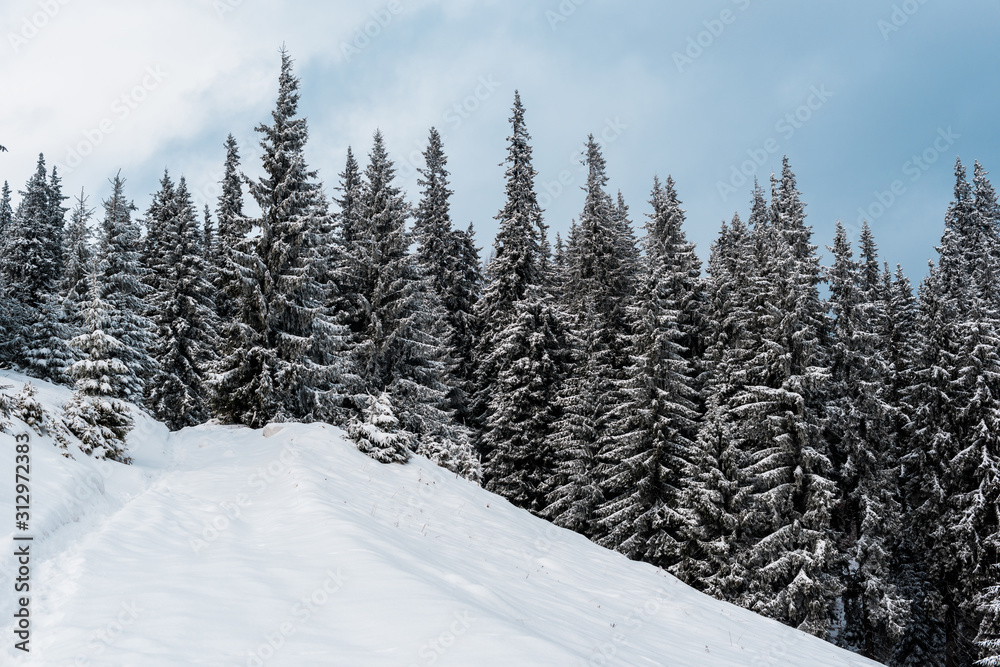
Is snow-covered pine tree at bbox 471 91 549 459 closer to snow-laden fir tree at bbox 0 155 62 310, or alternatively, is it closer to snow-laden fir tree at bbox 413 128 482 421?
snow-laden fir tree at bbox 413 128 482 421

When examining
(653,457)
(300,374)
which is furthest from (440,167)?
(653,457)

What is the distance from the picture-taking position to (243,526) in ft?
32.2

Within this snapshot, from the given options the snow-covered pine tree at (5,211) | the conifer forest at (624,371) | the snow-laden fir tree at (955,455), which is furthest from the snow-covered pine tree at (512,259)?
the snow-covered pine tree at (5,211)

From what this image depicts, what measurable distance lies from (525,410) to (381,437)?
1491 centimetres

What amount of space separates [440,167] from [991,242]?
126ft

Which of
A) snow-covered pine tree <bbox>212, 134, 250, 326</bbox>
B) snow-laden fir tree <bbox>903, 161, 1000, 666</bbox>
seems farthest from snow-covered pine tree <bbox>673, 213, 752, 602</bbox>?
snow-covered pine tree <bbox>212, 134, 250, 326</bbox>

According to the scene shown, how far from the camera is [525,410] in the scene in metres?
31.1

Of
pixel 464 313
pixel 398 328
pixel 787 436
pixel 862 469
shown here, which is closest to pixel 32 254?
pixel 398 328

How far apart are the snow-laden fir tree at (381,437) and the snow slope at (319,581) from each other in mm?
1242

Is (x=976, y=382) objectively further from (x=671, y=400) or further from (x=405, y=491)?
(x=405, y=491)

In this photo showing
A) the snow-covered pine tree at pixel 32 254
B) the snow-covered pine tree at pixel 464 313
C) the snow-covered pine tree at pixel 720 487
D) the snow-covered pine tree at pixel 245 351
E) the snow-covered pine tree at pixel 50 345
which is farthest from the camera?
the snow-covered pine tree at pixel 464 313

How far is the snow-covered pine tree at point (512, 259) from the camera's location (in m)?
33.4

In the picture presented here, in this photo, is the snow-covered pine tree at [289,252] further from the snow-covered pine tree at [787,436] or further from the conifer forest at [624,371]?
the snow-covered pine tree at [787,436]

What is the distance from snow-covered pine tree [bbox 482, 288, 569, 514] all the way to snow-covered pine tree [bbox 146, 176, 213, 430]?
15.7m
